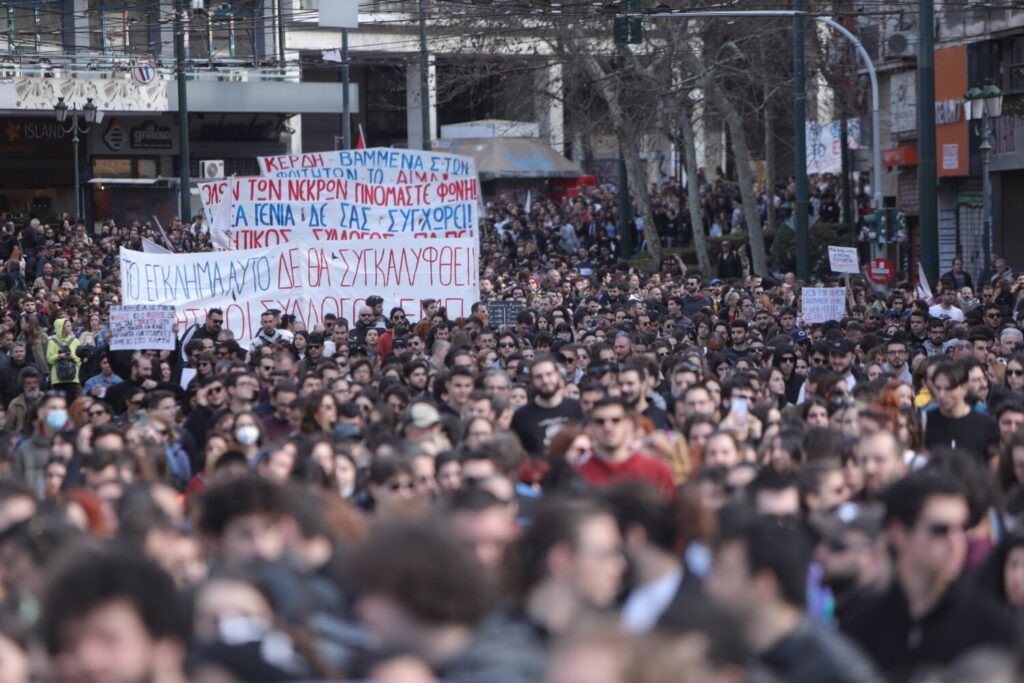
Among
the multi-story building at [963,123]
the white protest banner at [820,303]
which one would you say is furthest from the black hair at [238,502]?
the multi-story building at [963,123]

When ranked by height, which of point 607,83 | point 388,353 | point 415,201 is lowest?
point 388,353

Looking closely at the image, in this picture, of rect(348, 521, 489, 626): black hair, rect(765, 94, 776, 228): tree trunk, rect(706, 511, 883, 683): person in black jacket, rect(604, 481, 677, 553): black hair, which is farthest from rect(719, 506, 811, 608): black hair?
rect(765, 94, 776, 228): tree trunk

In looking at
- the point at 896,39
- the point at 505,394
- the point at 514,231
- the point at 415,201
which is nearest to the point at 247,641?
the point at 505,394

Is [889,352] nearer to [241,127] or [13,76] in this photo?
[13,76]

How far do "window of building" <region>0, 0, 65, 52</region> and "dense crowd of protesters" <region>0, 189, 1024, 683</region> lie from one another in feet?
124

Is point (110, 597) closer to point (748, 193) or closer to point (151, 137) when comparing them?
point (748, 193)

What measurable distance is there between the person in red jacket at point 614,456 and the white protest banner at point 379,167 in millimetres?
13081

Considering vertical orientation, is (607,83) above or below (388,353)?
above

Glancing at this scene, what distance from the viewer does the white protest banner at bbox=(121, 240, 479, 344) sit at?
19.9 metres

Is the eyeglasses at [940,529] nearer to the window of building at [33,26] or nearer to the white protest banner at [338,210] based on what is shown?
the white protest banner at [338,210]

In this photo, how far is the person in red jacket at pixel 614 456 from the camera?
866 centimetres

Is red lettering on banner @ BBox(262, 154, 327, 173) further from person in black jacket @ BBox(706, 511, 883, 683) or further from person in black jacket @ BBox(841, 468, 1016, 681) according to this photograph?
person in black jacket @ BBox(706, 511, 883, 683)

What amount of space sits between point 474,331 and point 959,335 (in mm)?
4354

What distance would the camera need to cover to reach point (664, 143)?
62.6 meters
